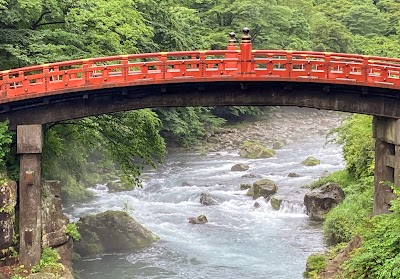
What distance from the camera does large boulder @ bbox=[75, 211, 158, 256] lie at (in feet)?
100

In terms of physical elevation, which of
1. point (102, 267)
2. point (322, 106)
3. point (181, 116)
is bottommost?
point (102, 267)

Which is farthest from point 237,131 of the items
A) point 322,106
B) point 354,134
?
point 322,106

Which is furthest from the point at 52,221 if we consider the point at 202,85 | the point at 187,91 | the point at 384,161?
the point at 384,161

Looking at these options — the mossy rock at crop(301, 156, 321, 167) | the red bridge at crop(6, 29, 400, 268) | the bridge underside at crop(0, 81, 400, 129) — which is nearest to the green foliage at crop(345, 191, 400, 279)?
the red bridge at crop(6, 29, 400, 268)

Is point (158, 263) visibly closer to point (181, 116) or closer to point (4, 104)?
point (4, 104)

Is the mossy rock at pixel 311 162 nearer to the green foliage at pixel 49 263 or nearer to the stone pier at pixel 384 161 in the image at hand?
the stone pier at pixel 384 161

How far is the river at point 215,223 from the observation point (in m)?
28.5

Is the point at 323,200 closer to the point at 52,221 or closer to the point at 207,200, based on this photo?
the point at 207,200

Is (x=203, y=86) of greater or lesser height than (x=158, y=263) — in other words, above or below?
above

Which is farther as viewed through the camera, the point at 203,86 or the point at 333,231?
the point at 333,231

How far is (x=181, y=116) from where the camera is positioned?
53562 mm

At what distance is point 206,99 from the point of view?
25828 mm

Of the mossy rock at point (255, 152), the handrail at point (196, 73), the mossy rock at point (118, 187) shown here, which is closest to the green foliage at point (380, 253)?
the handrail at point (196, 73)

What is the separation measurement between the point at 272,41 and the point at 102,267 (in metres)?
43.9
